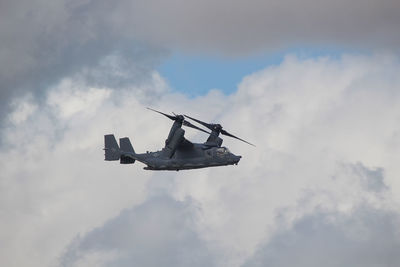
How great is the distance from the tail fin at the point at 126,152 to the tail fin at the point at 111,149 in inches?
38.9

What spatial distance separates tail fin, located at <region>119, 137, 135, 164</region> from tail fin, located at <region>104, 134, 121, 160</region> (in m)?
0.99

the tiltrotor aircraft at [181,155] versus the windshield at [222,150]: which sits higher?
the windshield at [222,150]

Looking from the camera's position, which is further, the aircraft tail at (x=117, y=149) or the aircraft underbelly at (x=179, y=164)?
the aircraft tail at (x=117, y=149)

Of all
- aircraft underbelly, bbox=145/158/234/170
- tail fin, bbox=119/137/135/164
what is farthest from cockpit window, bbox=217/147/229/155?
tail fin, bbox=119/137/135/164

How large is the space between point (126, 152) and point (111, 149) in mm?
3238

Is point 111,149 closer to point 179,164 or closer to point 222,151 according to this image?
point 179,164

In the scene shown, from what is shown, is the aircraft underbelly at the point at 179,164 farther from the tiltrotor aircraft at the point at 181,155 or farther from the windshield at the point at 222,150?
the windshield at the point at 222,150

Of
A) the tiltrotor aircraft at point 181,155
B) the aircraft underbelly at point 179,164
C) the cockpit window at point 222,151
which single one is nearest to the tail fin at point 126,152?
the tiltrotor aircraft at point 181,155

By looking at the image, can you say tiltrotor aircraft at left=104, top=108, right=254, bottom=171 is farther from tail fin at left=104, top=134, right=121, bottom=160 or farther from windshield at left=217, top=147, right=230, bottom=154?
tail fin at left=104, top=134, right=121, bottom=160

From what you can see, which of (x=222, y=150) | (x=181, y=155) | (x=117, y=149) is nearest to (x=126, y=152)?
(x=117, y=149)

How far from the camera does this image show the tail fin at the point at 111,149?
153 metres

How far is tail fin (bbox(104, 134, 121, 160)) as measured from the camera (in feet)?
503

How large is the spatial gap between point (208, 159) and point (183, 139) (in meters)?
6.04

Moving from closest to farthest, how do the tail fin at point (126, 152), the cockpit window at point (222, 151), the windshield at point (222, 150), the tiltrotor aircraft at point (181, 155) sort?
the tiltrotor aircraft at point (181, 155) → the cockpit window at point (222, 151) → the windshield at point (222, 150) → the tail fin at point (126, 152)
